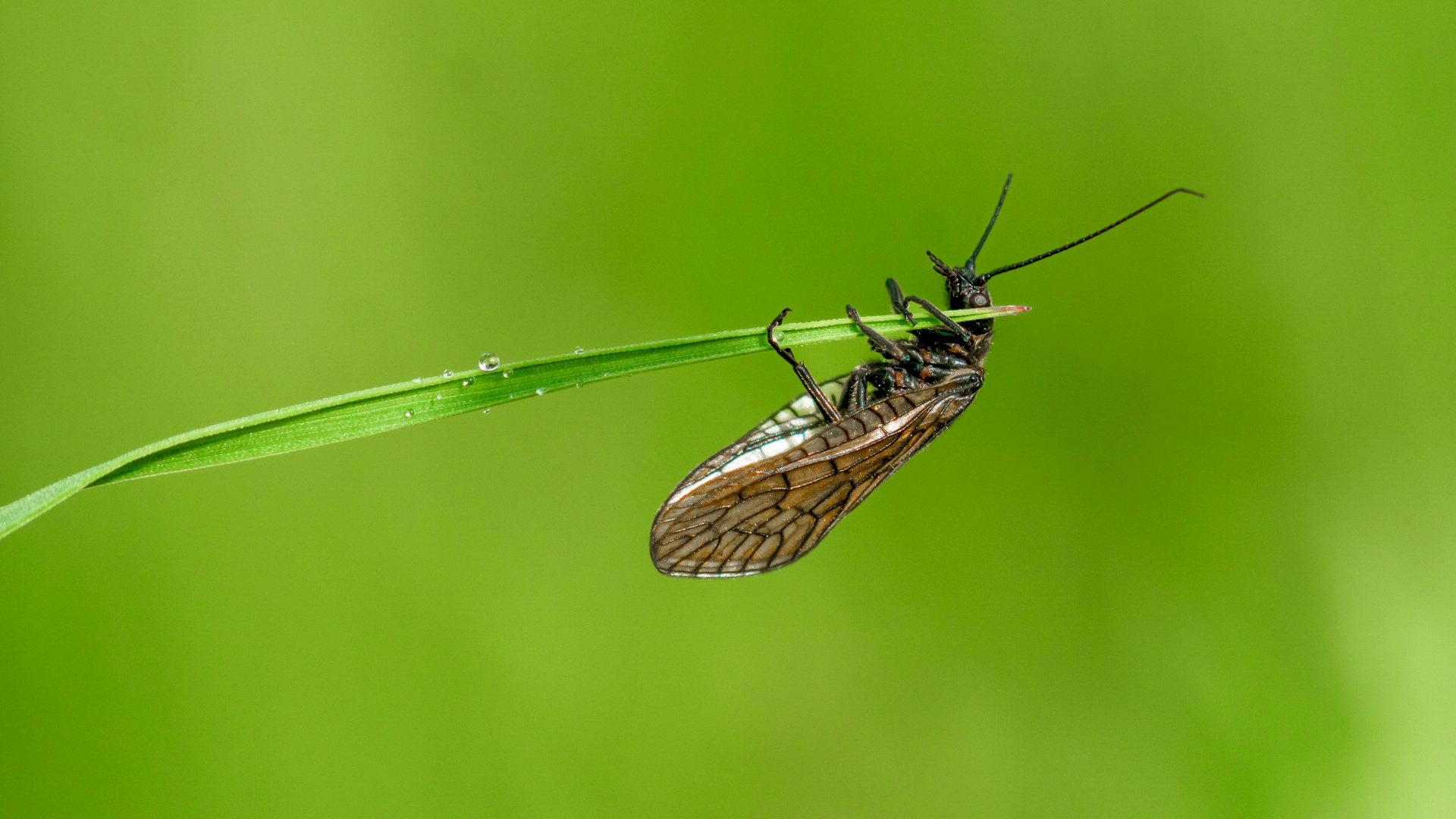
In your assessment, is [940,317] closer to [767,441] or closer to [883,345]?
[883,345]

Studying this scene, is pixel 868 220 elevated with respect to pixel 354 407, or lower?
elevated

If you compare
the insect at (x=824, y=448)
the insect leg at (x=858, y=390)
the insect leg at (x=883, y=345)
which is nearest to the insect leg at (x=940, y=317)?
the insect at (x=824, y=448)

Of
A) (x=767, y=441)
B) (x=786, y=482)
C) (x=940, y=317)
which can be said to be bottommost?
(x=786, y=482)

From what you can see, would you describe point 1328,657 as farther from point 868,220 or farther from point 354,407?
point 354,407

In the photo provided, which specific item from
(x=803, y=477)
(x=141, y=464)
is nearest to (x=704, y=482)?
(x=803, y=477)

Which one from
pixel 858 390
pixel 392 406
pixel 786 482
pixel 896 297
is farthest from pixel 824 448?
pixel 392 406

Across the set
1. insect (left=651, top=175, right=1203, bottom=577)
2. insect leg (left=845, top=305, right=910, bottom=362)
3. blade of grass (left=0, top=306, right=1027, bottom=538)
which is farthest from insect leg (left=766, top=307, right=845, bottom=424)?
blade of grass (left=0, top=306, right=1027, bottom=538)

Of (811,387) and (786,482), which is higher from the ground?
(811,387)
